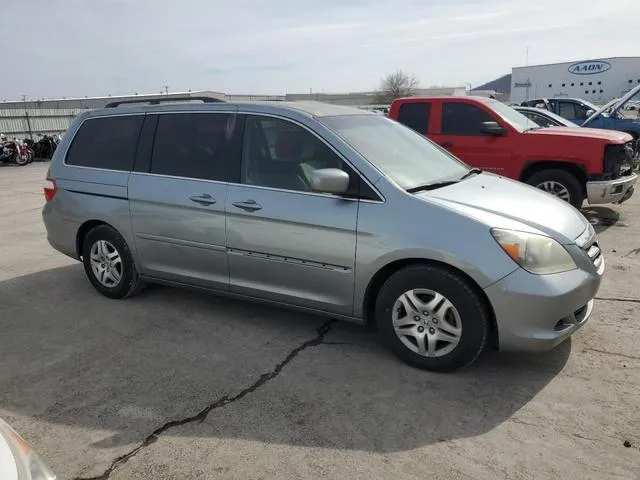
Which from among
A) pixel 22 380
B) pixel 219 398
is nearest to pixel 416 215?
pixel 219 398

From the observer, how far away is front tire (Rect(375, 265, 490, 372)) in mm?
3430

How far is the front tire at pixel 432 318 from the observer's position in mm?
3430

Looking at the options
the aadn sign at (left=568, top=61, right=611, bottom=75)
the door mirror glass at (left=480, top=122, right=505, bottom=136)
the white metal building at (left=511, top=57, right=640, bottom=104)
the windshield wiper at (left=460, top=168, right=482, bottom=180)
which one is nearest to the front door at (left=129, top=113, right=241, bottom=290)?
the windshield wiper at (left=460, top=168, right=482, bottom=180)

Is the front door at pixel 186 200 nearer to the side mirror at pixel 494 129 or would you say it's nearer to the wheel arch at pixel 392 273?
the wheel arch at pixel 392 273

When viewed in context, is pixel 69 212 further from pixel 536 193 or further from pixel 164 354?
pixel 536 193

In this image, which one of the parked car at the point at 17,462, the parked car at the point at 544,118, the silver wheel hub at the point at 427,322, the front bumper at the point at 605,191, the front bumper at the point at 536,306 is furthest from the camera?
the parked car at the point at 544,118

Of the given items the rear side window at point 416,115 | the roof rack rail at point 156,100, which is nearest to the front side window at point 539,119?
the rear side window at point 416,115

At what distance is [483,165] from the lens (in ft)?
27.3

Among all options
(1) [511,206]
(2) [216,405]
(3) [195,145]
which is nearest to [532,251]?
(1) [511,206]

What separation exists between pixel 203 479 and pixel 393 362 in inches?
63.5

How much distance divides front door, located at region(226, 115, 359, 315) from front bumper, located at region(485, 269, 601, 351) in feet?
3.35

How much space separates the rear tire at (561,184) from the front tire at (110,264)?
18.8ft

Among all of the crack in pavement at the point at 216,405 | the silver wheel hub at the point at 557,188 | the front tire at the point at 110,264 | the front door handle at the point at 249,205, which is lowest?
the crack in pavement at the point at 216,405

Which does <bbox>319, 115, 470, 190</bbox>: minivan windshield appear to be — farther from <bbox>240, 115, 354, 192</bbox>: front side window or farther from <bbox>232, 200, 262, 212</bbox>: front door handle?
<bbox>232, 200, 262, 212</bbox>: front door handle
